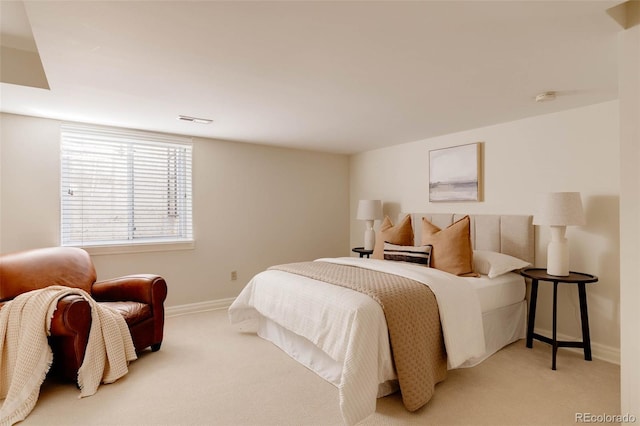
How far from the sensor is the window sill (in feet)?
11.5

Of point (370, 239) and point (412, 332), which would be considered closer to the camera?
point (412, 332)

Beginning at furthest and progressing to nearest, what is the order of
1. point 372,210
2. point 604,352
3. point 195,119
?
point 372,210 < point 195,119 < point 604,352

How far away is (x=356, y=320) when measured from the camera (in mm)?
1999

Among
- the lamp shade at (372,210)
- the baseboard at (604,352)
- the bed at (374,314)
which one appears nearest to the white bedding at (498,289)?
the bed at (374,314)

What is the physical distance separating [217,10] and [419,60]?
3.86ft

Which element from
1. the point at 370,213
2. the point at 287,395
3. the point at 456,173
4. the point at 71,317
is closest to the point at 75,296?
the point at 71,317

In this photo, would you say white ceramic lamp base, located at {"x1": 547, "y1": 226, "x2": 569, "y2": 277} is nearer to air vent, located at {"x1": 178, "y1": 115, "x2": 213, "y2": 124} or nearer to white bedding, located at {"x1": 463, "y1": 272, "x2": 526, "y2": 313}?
white bedding, located at {"x1": 463, "y1": 272, "x2": 526, "y2": 313}

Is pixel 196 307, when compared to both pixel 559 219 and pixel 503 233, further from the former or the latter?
pixel 559 219

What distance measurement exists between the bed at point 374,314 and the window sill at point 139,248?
4.03ft

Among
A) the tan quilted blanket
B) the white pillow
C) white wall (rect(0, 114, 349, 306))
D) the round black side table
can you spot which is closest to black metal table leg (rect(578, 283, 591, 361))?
the round black side table

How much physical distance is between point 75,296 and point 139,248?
147 cm

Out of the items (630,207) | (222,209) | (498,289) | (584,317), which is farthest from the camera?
(222,209)

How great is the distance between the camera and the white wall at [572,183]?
270 cm

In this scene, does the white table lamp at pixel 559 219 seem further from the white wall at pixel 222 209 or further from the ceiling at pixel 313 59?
the white wall at pixel 222 209
